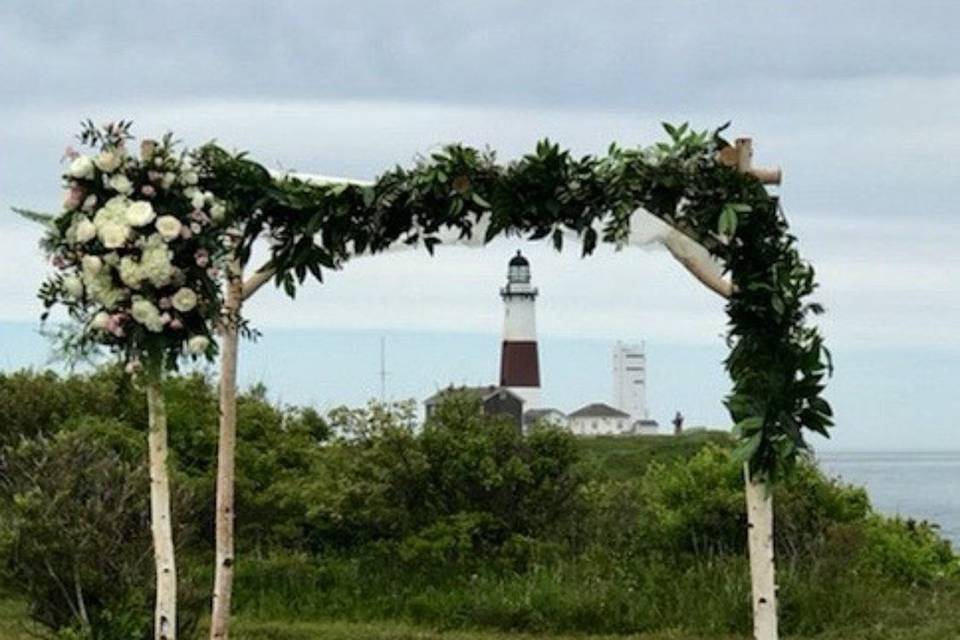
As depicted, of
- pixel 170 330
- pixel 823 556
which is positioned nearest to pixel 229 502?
pixel 170 330

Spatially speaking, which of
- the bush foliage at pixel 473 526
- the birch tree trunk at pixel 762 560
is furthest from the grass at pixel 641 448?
the birch tree trunk at pixel 762 560

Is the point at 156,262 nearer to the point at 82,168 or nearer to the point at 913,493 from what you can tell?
the point at 82,168

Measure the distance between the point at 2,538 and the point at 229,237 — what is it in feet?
7.53

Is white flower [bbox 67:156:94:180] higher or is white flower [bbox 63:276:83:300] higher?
white flower [bbox 67:156:94:180]

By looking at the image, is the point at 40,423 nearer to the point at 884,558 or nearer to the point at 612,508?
the point at 612,508

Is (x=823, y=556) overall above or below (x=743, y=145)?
below

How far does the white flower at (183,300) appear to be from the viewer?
24.5ft

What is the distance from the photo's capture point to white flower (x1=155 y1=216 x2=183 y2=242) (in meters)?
7.41

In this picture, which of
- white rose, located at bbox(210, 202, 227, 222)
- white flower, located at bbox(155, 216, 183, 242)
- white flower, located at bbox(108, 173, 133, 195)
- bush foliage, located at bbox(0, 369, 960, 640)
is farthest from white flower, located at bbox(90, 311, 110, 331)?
bush foliage, located at bbox(0, 369, 960, 640)

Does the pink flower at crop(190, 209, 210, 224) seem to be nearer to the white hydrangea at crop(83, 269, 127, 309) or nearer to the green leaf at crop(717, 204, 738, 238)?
the white hydrangea at crop(83, 269, 127, 309)

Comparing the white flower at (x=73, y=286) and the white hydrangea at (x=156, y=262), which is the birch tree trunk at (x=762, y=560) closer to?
the white hydrangea at (x=156, y=262)

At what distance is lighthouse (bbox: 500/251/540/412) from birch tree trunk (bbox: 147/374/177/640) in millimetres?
14700

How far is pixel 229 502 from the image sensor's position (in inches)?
→ 308

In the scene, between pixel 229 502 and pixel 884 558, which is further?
pixel 884 558
